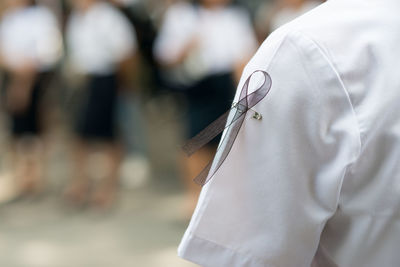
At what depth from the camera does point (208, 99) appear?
143 inches

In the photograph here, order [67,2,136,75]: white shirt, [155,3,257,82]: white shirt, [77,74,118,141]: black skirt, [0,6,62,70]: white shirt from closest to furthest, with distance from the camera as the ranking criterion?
1. [155,3,257,82]: white shirt
2. [67,2,136,75]: white shirt
3. [77,74,118,141]: black skirt
4. [0,6,62,70]: white shirt

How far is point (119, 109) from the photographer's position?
4.86 m

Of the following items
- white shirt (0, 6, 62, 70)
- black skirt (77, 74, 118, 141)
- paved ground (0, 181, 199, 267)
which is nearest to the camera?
paved ground (0, 181, 199, 267)

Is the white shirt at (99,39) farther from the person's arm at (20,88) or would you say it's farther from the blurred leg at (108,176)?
the blurred leg at (108,176)

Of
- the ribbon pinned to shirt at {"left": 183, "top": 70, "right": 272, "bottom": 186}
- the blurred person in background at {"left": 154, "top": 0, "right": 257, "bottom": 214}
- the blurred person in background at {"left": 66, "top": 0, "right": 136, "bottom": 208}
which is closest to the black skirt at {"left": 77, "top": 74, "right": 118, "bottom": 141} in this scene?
the blurred person in background at {"left": 66, "top": 0, "right": 136, "bottom": 208}

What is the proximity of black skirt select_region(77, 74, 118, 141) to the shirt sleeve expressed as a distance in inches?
129

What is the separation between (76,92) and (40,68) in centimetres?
66

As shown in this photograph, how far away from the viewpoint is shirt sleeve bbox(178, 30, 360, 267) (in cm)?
82

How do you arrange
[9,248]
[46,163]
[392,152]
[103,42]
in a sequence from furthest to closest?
[46,163], [103,42], [9,248], [392,152]

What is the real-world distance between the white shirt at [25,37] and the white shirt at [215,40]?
1220 millimetres

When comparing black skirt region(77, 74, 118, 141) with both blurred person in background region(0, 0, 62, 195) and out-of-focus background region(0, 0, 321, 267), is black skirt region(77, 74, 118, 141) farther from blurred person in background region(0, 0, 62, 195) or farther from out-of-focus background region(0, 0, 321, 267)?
blurred person in background region(0, 0, 62, 195)

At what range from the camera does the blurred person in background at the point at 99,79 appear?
3.98 meters

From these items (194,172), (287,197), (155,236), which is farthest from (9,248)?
(287,197)

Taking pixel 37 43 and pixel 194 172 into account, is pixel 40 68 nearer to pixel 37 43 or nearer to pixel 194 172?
pixel 37 43
